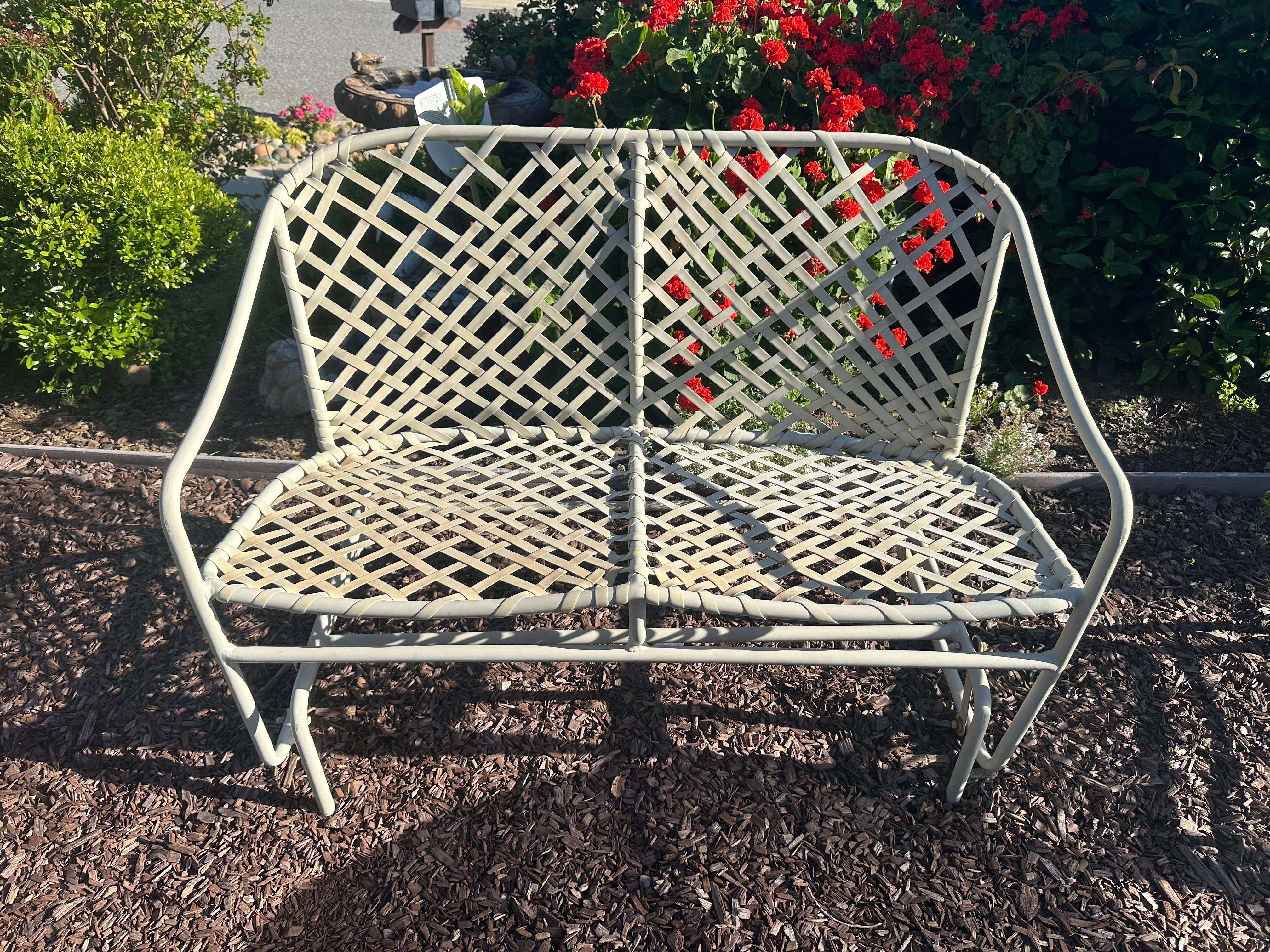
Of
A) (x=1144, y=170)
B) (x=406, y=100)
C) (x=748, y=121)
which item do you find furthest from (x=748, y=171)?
(x=406, y=100)

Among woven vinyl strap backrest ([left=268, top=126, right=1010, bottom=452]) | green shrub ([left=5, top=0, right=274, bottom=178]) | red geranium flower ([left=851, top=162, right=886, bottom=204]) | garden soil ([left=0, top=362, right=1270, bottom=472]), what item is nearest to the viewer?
woven vinyl strap backrest ([left=268, top=126, right=1010, bottom=452])

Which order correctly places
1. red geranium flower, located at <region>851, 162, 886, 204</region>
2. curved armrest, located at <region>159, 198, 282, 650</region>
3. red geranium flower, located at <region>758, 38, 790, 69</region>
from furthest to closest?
1. red geranium flower, located at <region>758, 38, 790, 69</region>
2. red geranium flower, located at <region>851, 162, 886, 204</region>
3. curved armrest, located at <region>159, 198, 282, 650</region>

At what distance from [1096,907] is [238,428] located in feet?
9.57

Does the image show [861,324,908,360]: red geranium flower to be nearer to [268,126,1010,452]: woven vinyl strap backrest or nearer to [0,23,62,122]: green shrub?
[268,126,1010,452]: woven vinyl strap backrest

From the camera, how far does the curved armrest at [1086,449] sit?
148cm

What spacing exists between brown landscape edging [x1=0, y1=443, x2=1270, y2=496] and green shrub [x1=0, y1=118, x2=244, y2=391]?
0.27 m

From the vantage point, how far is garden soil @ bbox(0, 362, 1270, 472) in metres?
2.88

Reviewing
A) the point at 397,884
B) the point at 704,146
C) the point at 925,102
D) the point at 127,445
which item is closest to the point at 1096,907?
the point at 397,884

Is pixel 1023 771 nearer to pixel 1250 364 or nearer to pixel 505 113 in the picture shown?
Result: pixel 1250 364

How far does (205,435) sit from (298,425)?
58.0 inches

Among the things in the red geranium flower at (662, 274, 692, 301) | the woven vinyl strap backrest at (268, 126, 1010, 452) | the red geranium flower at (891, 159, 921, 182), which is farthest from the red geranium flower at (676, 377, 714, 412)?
the red geranium flower at (891, 159, 921, 182)

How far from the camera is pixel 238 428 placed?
9.85ft

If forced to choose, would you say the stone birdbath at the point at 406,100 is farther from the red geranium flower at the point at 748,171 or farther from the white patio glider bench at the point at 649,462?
the white patio glider bench at the point at 649,462

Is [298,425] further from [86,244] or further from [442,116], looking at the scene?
[442,116]
